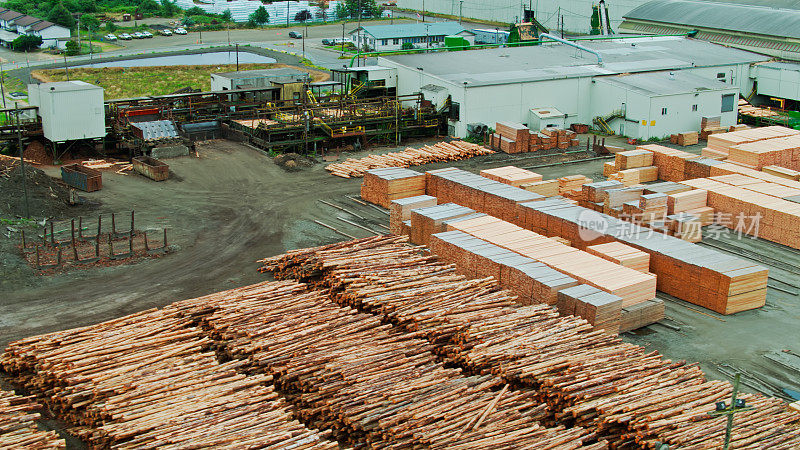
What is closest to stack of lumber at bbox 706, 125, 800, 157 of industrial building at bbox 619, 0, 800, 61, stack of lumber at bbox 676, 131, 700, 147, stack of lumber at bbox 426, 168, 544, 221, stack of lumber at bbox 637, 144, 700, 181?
stack of lumber at bbox 637, 144, 700, 181

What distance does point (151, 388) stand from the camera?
20547 millimetres

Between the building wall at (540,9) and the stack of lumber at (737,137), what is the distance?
38271mm

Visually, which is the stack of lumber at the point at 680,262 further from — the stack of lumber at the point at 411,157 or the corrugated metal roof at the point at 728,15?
the corrugated metal roof at the point at 728,15

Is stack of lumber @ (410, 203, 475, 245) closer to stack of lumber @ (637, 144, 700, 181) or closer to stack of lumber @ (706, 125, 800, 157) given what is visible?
stack of lumber @ (637, 144, 700, 181)

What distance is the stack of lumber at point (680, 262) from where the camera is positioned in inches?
1086

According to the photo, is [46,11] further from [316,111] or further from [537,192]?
[537,192]

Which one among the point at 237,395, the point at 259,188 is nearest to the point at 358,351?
the point at 237,395

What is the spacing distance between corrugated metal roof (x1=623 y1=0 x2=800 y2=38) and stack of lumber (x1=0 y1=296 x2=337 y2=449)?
189ft

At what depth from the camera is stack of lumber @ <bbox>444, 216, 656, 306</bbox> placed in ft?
87.6

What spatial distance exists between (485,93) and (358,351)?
102ft

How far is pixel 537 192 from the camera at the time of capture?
38406 millimetres

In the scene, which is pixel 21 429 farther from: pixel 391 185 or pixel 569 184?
pixel 569 184

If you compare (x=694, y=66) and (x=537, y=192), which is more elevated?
(x=694, y=66)

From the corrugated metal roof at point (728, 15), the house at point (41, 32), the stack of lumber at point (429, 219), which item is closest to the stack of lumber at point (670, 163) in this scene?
the stack of lumber at point (429, 219)
